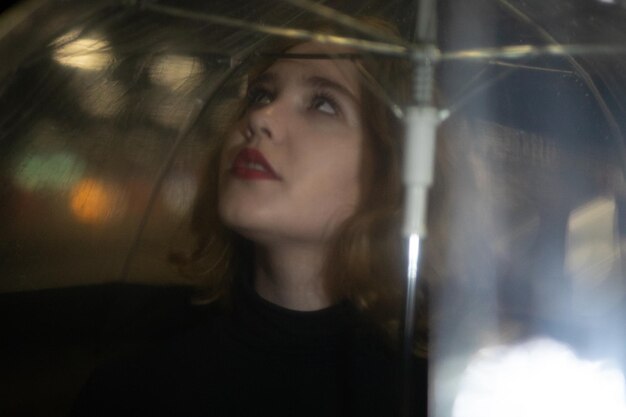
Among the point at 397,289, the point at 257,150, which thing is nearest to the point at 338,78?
the point at 257,150

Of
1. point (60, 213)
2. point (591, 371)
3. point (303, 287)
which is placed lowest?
point (591, 371)

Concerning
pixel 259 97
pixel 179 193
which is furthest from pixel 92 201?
pixel 259 97

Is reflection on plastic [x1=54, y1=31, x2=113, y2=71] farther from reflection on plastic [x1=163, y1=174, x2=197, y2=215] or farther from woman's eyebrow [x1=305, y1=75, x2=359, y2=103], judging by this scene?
woman's eyebrow [x1=305, y1=75, x2=359, y2=103]

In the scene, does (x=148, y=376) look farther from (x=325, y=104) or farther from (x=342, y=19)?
(x=342, y=19)

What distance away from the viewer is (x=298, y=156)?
1.20 m

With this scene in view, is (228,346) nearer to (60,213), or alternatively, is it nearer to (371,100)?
(60,213)

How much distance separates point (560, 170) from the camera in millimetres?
1211

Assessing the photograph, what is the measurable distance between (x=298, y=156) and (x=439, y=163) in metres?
0.23

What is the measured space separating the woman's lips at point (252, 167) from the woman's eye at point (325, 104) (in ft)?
0.42

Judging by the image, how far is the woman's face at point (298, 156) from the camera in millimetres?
1205

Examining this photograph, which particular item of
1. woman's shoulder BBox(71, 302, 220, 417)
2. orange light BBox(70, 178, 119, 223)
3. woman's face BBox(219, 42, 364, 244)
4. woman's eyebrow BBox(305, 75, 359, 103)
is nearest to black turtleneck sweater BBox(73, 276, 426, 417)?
woman's shoulder BBox(71, 302, 220, 417)

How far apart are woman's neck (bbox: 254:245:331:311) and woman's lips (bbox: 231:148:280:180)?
6.3 inches

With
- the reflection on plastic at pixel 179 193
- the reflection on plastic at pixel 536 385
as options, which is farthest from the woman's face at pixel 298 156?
the reflection on plastic at pixel 536 385

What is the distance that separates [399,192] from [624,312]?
458 mm
